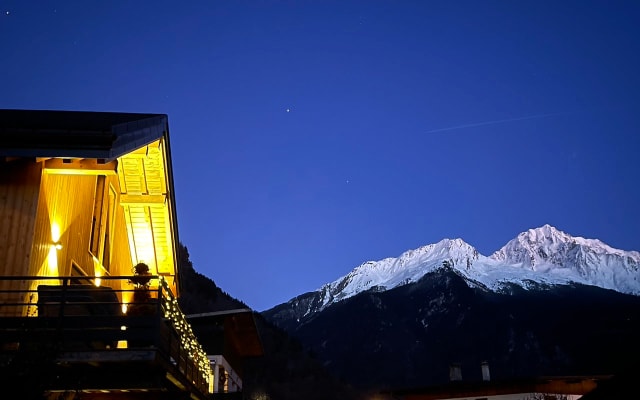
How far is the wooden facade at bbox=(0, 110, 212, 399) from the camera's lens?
11.2 meters

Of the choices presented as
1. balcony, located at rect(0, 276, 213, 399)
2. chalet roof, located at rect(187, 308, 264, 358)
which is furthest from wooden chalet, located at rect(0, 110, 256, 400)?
chalet roof, located at rect(187, 308, 264, 358)

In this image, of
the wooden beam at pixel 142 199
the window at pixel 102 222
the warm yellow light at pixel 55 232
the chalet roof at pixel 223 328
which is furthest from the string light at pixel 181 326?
the chalet roof at pixel 223 328

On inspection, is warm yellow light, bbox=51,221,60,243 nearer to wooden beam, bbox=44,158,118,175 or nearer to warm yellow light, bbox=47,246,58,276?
warm yellow light, bbox=47,246,58,276

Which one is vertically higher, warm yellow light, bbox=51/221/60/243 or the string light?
warm yellow light, bbox=51/221/60/243

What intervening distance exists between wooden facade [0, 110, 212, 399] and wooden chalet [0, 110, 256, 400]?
0.06 feet

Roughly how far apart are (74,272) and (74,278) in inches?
141

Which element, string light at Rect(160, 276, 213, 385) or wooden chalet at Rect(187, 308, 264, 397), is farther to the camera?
wooden chalet at Rect(187, 308, 264, 397)

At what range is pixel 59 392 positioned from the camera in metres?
12.8

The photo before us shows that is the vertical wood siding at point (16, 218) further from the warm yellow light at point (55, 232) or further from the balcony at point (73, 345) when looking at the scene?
the warm yellow light at point (55, 232)

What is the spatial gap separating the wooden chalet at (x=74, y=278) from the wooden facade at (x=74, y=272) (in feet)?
0.06

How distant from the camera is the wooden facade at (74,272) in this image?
1122 cm

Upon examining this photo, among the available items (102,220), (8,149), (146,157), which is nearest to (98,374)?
(8,149)

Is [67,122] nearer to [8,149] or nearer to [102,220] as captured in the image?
[8,149]

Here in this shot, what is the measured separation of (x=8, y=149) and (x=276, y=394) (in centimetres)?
7161
